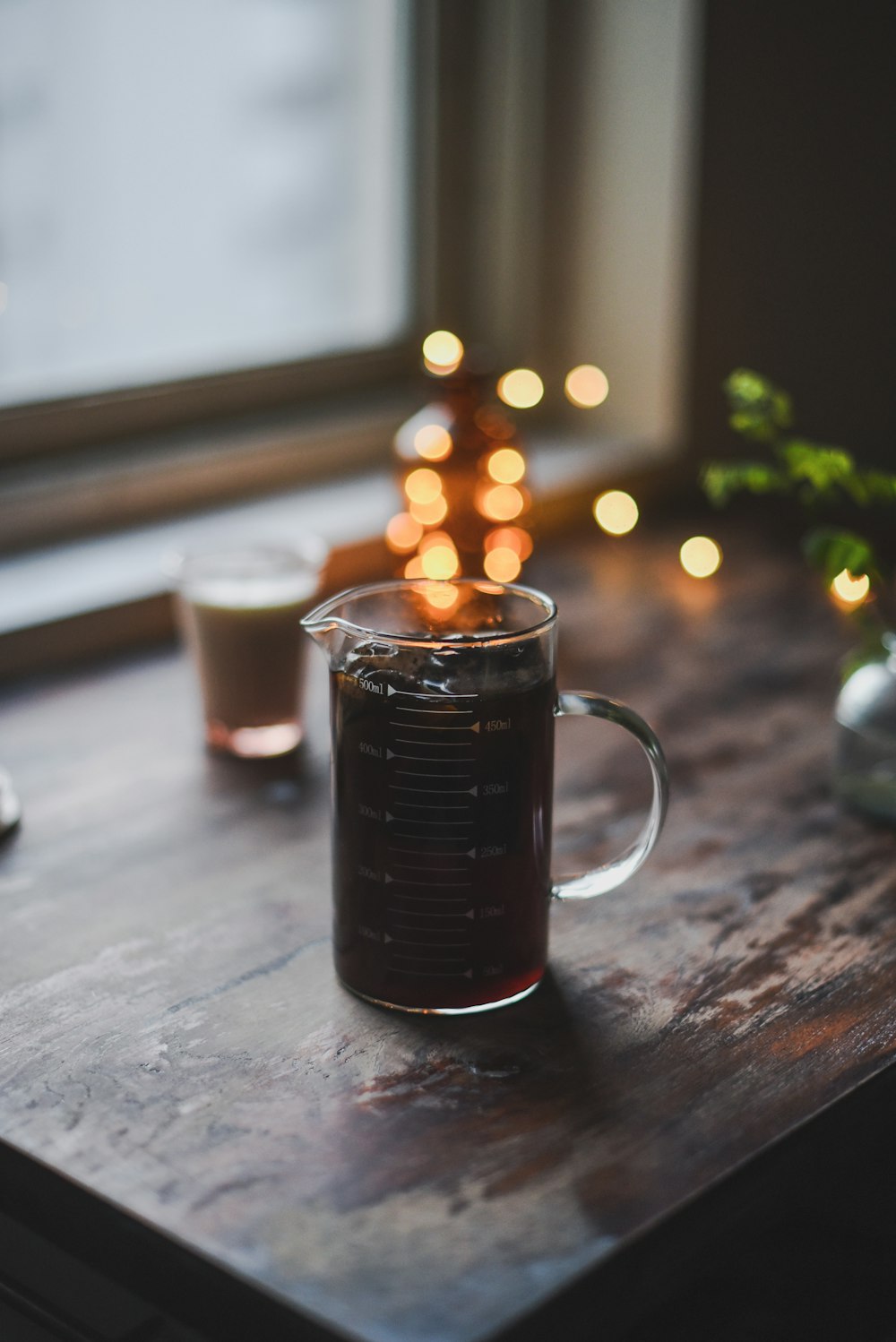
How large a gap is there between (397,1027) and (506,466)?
2.18 feet

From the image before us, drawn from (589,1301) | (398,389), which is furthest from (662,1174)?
(398,389)

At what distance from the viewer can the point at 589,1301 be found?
1.73 ft

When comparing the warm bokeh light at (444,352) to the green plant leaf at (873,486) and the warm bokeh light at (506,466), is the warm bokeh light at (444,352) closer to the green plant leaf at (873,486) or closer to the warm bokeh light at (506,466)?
the warm bokeh light at (506,466)

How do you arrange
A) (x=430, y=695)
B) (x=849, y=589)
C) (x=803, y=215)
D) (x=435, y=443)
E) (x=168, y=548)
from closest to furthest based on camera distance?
(x=430, y=695), (x=849, y=589), (x=435, y=443), (x=168, y=548), (x=803, y=215)

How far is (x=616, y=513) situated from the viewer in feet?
5.14

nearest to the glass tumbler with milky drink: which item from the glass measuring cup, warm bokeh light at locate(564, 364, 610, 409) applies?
the glass measuring cup

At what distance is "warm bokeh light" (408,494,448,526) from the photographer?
1237mm

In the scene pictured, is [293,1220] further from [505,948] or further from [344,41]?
[344,41]

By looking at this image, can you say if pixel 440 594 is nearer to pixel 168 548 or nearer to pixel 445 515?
pixel 445 515

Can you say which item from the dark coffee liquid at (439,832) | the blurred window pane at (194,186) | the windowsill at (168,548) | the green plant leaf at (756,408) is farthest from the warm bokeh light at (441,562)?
the dark coffee liquid at (439,832)

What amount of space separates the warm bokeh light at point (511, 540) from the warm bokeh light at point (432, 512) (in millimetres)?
44

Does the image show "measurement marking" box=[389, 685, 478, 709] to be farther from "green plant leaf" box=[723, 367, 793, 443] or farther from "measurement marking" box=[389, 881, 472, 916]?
"green plant leaf" box=[723, 367, 793, 443]

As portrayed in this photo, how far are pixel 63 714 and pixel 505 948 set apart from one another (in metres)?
0.52

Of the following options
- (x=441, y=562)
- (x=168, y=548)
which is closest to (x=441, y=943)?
(x=441, y=562)
